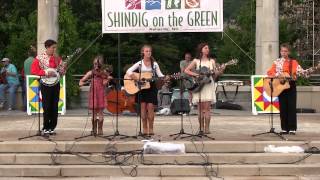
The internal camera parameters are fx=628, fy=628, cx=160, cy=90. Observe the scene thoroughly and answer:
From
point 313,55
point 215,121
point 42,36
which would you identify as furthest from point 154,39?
point 215,121

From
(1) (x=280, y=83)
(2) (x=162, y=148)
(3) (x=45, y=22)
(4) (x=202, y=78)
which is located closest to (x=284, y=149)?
(1) (x=280, y=83)

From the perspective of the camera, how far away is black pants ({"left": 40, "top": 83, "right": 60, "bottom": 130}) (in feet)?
38.6

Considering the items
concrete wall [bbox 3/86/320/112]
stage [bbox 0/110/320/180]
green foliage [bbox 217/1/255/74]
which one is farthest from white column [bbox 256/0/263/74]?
green foliage [bbox 217/1/255/74]

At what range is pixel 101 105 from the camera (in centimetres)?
1189

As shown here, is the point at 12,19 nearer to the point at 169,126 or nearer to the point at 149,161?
the point at 169,126

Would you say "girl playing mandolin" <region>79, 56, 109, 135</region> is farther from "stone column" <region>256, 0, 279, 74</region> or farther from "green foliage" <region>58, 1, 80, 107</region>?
"stone column" <region>256, 0, 279, 74</region>

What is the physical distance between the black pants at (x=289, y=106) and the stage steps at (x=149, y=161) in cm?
92

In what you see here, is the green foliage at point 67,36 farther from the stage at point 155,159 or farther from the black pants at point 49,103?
the black pants at point 49,103

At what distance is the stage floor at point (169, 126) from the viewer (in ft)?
39.5

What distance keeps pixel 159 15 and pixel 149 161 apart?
275 inches

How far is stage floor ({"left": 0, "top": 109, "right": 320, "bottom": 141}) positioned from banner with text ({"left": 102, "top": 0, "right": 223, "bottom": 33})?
2387 mm

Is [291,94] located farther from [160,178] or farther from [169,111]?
[169,111]

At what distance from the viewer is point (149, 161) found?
1052cm

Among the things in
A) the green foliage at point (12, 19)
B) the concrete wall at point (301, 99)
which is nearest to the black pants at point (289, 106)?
the concrete wall at point (301, 99)
